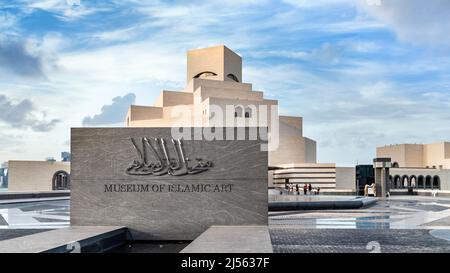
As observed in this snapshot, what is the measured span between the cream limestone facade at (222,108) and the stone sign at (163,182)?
138 feet

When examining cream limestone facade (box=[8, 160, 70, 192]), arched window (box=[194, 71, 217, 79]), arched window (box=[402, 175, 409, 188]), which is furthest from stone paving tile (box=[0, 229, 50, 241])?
arched window (box=[402, 175, 409, 188])

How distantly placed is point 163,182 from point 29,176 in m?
42.7

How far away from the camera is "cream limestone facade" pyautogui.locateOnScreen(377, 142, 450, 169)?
77.9 metres

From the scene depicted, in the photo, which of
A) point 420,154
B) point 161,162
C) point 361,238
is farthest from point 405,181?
point 161,162

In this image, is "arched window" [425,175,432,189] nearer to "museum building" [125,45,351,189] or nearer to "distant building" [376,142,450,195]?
"distant building" [376,142,450,195]

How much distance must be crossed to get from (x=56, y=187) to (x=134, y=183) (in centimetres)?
4324

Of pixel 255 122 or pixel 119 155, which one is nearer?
pixel 119 155

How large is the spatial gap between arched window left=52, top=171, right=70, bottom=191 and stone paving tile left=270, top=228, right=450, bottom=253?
43573 mm

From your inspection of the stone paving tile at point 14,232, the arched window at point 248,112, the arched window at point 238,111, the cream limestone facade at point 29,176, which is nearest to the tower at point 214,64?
the arched window at point 248,112

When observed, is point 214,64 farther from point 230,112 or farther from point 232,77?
point 230,112

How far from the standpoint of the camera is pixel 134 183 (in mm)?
10930
